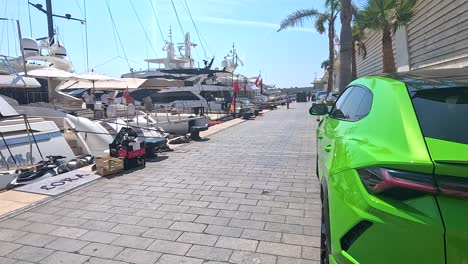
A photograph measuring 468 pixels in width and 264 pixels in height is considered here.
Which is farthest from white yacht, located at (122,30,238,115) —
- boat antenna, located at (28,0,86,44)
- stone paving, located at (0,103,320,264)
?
stone paving, located at (0,103,320,264)

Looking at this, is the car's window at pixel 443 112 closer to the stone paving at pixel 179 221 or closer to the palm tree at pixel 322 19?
the stone paving at pixel 179 221

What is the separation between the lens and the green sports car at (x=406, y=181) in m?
1.68

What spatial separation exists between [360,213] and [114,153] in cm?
674

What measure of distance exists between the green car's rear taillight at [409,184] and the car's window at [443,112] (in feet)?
1.01

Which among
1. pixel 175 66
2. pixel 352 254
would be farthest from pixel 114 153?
pixel 175 66

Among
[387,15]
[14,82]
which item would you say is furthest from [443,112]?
[14,82]

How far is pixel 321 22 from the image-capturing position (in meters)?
25.8

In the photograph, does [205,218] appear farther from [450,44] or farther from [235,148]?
[450,44]

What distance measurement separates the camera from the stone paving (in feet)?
12.0

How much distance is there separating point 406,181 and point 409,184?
0.07 feet

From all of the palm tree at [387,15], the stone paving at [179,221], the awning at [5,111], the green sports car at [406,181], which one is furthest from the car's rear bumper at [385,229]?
the palm tree at [387,15]

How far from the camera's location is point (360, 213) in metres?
1.94

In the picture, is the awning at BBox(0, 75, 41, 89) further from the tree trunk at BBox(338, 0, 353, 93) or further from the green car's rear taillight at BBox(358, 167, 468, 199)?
the green car's rear taillight at BBox(358, 167, 468, 199)

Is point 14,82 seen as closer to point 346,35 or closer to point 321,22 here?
point 346,35
